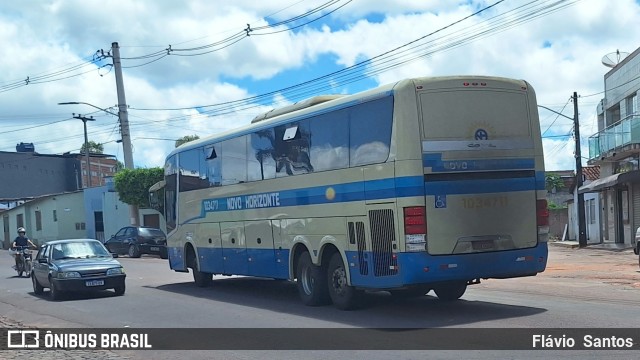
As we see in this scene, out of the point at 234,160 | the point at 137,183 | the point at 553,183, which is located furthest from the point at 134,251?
the point at 553,183

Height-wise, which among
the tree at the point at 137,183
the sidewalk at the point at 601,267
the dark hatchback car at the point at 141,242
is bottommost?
the sidewalk at the point at 601,267

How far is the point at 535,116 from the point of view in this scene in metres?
12.1

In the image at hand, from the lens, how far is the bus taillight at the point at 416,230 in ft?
36.2

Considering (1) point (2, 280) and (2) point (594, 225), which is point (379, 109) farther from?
(2) point (594, 225)

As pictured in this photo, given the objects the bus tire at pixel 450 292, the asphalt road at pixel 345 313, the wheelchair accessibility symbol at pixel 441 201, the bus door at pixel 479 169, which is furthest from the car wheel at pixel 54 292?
the wheelchair accessibility symbol at pixel 441 201

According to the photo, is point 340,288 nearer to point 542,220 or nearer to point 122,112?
point 542,220

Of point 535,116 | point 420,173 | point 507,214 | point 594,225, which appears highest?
point 535,116

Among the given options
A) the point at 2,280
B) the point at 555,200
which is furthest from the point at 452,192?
the point at 555,200

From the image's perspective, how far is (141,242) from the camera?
35.5 meters

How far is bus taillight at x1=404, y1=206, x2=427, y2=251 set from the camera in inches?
435

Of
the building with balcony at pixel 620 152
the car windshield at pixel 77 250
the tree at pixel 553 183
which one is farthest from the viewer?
the tree at pixel 553 183

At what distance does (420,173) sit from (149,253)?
2668 cm

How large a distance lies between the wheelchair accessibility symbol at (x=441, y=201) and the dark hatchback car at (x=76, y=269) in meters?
9.45

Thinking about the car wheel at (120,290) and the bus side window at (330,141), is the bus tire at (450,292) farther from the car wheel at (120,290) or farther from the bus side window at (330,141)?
the car wheel at (120,290)
